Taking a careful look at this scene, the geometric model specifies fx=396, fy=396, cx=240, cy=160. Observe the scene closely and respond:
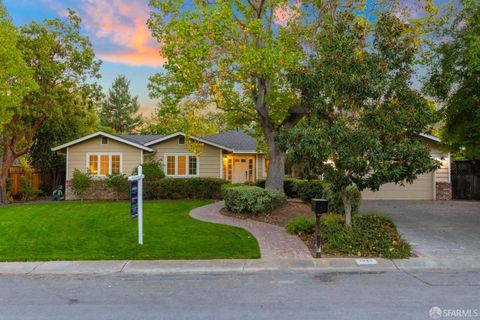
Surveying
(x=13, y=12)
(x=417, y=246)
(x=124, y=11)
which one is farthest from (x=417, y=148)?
(x=13, y=12)

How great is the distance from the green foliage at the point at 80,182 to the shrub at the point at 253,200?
9494 mm

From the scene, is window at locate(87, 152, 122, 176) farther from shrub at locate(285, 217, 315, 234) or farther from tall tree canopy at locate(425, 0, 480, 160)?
tall tree canopy at locate(425, 0, 480, 160)

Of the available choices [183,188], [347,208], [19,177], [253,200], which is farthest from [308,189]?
[19,177]

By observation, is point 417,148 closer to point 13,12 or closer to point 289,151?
point 289,151

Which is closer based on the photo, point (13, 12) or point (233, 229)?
point (233, 229)

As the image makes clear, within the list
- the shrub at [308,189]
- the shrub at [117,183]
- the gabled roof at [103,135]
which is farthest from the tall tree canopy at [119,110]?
the shrub at [308,189]

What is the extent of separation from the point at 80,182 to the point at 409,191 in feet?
55.5

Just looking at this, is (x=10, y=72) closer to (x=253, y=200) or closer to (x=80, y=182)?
(x=80, y=182)

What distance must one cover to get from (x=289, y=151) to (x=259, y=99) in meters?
6.33

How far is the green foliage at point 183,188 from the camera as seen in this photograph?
65.7ft

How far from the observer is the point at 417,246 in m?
9.39

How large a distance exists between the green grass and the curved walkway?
300 millimetres

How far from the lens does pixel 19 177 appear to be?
2262cm

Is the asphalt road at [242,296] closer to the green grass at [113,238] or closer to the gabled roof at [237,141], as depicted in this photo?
the green grass at [113,238]
